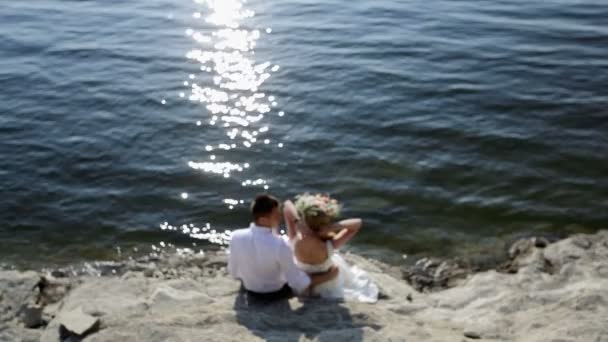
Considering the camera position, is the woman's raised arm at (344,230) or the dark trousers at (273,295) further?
the woman's raised arm at (344,230)

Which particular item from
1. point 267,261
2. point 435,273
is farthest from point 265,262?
point 435,273

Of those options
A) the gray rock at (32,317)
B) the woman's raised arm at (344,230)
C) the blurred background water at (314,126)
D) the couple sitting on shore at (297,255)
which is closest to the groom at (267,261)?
the couple sitting on shore at (297,255)

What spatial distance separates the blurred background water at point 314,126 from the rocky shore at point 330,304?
2.92 ft

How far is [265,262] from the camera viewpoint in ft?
28.1

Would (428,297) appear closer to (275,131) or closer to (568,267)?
(568,267)

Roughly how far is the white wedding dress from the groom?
8 cm

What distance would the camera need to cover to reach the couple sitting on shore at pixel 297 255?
337 inches

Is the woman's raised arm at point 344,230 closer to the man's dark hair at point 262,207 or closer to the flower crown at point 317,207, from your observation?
the flower crown at point 317,207

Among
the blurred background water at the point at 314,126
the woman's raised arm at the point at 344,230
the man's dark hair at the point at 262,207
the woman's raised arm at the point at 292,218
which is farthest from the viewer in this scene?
the blurred background water at the point at 314,126

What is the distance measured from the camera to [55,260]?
1148cm

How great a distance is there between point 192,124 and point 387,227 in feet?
17.3

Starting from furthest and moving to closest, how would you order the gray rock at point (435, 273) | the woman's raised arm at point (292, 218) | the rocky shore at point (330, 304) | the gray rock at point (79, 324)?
the gray rock at point (435, 273), the woman's raised arm at point (292, 218), the gray rock at point (79, 324), the rocky shore at point (330, 304)

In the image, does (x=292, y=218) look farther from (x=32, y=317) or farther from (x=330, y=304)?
(x=32, y=317)

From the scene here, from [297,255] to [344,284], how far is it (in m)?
0.62
